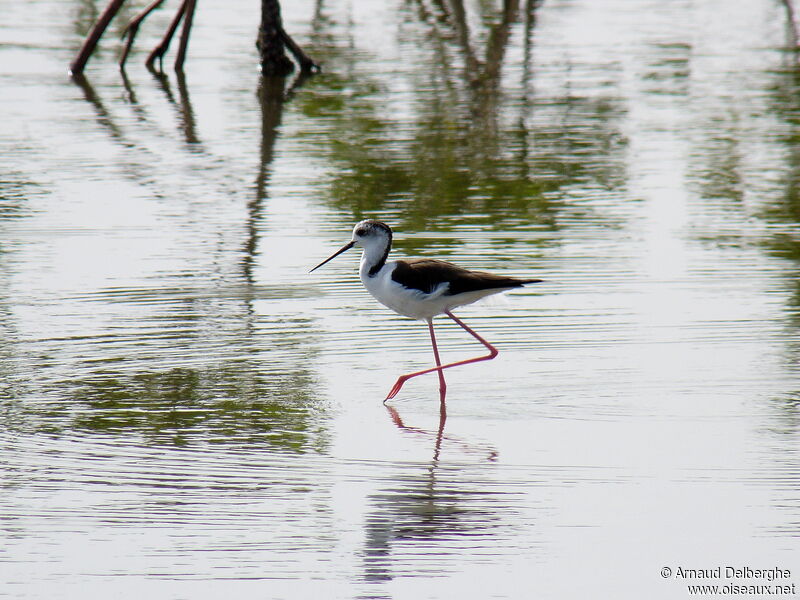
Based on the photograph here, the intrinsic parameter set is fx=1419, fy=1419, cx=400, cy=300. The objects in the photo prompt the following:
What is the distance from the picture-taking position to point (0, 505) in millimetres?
5969

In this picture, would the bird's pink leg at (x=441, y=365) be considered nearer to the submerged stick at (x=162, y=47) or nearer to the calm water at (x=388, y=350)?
the calm water at (x=388, y=350)

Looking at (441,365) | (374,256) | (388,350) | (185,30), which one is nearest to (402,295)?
(374,256)

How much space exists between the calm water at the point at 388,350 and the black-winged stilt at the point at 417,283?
455mm

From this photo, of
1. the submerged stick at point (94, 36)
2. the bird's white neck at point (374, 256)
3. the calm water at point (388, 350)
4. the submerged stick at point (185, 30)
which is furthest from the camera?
the submerged stick at point (185, 30)

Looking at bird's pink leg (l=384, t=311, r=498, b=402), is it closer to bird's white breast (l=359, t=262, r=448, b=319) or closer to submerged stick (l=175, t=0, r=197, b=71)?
bird's white breast (l=359, t=262, r=448, b=319)

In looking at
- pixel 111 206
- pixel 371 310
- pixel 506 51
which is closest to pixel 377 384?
pixel 371 310

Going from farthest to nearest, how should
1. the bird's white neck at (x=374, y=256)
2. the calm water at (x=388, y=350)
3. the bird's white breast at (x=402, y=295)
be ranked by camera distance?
the bird's white neck at (x=374, y=256), the bird's white breast at (x=402, y=295), the calm water at (x=388, y=350)

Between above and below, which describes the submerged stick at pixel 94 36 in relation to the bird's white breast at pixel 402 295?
below

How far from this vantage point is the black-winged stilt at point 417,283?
770 centimetres

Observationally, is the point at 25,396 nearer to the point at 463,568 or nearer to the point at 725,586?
the point at 463,568

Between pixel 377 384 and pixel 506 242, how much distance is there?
3.15 metres

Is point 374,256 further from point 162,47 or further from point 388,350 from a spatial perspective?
point 162,47

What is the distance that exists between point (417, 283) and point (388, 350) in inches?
36.6

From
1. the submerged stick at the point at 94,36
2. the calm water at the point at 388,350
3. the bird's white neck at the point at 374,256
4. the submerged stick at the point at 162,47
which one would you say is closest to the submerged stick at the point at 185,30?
the submerged stick at the point at 162,47
